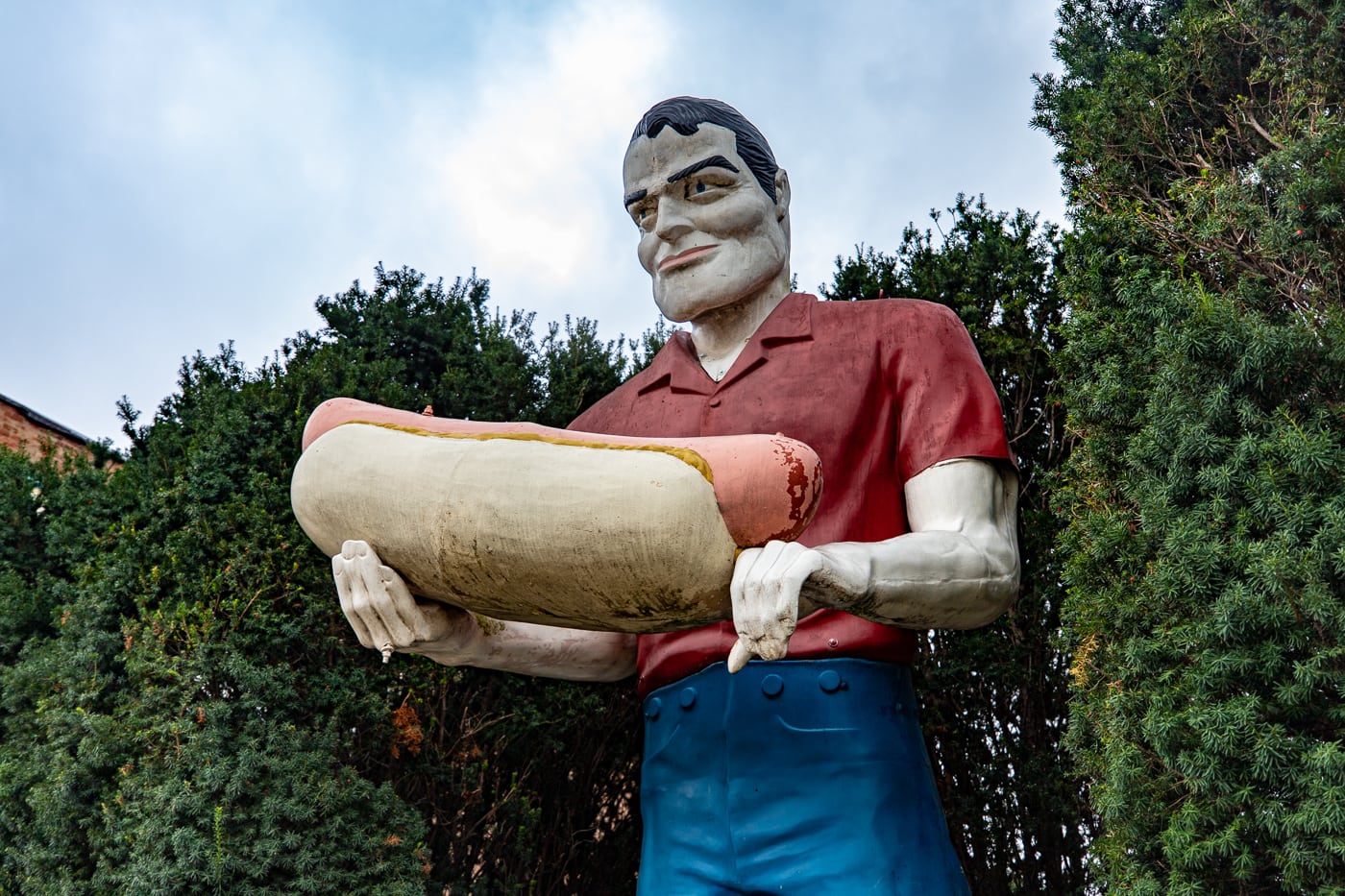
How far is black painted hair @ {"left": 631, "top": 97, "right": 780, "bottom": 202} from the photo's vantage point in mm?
3069

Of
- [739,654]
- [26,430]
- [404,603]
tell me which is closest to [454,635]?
[404,603]

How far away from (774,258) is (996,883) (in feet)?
8.60

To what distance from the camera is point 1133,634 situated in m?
3.13

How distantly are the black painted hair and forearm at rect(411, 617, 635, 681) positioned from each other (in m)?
1.15

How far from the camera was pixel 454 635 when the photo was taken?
2699 millimetres

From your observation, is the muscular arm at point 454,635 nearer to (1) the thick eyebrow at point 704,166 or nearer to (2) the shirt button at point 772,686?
(2) the shirt button at point 772,686

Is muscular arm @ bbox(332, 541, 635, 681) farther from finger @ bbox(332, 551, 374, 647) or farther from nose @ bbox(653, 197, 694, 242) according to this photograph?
nose @ bbox(653, 197, 694, 242)

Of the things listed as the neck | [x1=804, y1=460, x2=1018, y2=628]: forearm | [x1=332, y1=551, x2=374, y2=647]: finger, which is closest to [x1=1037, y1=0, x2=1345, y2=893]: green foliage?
[x1=804, y1=460, x2=1018, y2=628]: forearm

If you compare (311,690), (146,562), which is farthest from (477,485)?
(146,562)

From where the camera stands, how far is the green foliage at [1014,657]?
178 inches

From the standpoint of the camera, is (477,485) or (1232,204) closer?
(477,485)

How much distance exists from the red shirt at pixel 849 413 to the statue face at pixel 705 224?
0.14 meters

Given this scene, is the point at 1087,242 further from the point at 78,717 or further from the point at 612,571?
the point at 78,717

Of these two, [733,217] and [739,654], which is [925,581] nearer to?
[739,654]
